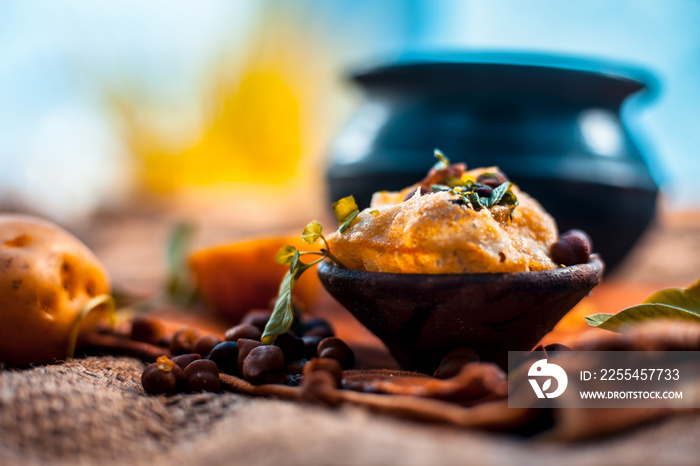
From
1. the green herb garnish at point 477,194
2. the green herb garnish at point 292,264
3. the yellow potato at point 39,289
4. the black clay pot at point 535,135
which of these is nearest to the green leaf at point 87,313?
the yellow potato at point 39,289

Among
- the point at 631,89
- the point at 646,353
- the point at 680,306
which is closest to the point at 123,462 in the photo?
the point at 646,353

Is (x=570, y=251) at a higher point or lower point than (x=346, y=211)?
lower

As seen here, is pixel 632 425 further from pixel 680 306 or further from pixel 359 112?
pixel 359 112

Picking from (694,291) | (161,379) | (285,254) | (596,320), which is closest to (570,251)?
(596,320)

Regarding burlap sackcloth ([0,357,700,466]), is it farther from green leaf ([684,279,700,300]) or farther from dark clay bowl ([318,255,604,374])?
green leaf ([684,279,700,300])

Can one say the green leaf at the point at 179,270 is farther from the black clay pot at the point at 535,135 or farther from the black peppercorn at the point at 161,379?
the black peppercorn at the point at 161,379

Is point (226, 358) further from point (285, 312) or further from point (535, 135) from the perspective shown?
point (535, 135)
